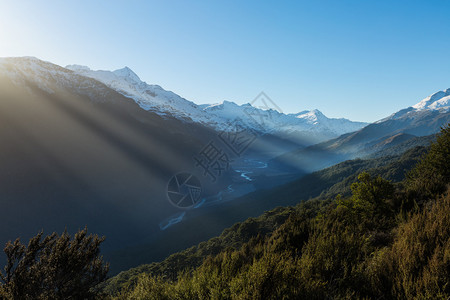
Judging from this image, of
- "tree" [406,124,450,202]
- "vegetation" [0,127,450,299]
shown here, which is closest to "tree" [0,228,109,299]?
"vegetation" [0,127,450,299]

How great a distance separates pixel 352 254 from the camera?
579cm

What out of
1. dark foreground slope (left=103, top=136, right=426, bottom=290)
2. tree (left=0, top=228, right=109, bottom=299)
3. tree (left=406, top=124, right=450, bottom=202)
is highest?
tree (left=406, top=124, right=450, bottom=202)

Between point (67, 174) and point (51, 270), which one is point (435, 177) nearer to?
point (51, 270)

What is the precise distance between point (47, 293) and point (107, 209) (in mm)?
155394

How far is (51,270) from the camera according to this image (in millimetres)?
8109

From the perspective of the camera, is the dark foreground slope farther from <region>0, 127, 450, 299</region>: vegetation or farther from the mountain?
<region>0, 127, 450, 299</region>: vegetation

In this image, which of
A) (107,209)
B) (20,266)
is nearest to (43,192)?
(107,209)

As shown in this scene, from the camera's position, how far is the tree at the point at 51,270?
295 inches

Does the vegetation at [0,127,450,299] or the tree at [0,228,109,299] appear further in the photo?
the tree at [0,228,109,299]

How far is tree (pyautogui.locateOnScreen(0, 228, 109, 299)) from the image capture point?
24.6ft

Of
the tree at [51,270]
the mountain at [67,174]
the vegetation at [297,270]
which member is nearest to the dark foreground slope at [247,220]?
the mountain at [67,174]

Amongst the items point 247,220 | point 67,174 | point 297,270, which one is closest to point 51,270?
point 297,270

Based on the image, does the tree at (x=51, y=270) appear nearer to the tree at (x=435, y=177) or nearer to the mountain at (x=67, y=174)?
the tree at (x=435, y=177)

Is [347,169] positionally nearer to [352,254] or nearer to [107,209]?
[107,209]
